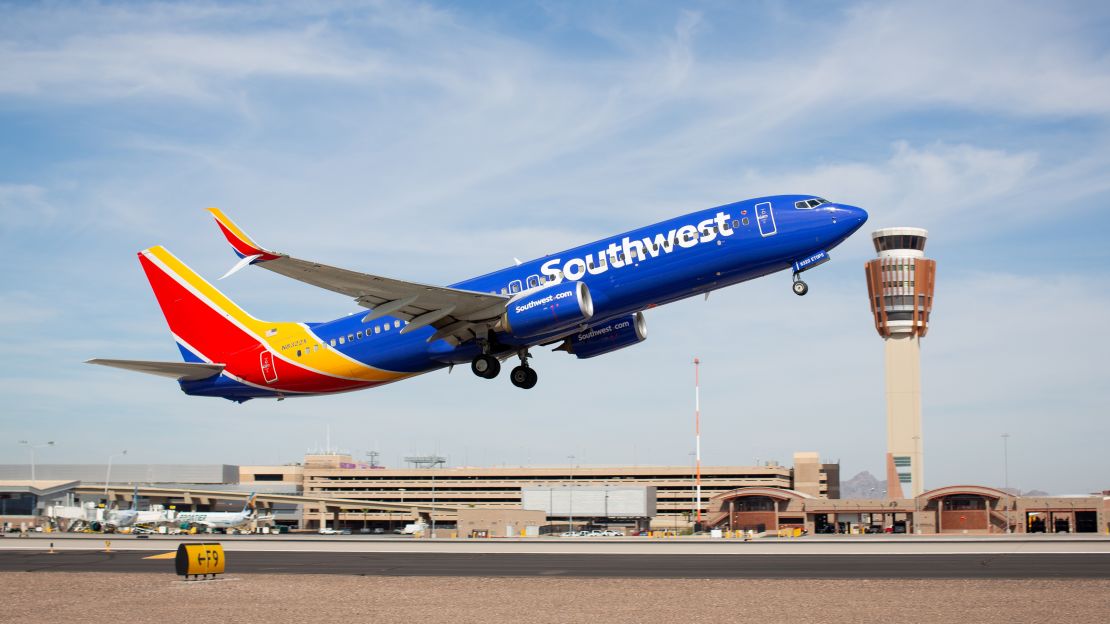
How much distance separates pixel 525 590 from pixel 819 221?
16.3 meters

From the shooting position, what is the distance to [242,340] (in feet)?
156

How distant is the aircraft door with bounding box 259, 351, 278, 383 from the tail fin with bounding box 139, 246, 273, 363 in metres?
0.88

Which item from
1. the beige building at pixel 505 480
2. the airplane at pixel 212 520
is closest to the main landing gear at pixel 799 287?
the airplane at pixel 212 520

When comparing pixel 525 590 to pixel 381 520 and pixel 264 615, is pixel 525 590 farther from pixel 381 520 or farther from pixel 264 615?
pixel 381 520

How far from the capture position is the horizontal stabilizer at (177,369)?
4353 centimetres

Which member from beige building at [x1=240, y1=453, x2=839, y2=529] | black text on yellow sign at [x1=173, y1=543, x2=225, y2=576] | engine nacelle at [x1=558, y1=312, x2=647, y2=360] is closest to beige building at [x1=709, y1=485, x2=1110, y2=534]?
beige building at [x1=240, y1=453, x2=839, y2=529]

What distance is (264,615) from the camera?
2695 centimetres

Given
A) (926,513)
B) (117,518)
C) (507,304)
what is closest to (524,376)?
(507,304)

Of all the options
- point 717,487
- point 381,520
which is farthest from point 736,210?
point 717,487

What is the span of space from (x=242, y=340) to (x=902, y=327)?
14470cm

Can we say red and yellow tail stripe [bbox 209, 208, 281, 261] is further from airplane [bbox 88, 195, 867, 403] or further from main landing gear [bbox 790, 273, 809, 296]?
main landing gear [bbox 790, 273, 809, 296]

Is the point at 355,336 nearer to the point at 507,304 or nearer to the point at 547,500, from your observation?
the point at 507,304

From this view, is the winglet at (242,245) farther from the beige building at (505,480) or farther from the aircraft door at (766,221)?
the beige building at (505,480)

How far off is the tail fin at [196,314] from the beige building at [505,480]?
122313mm
